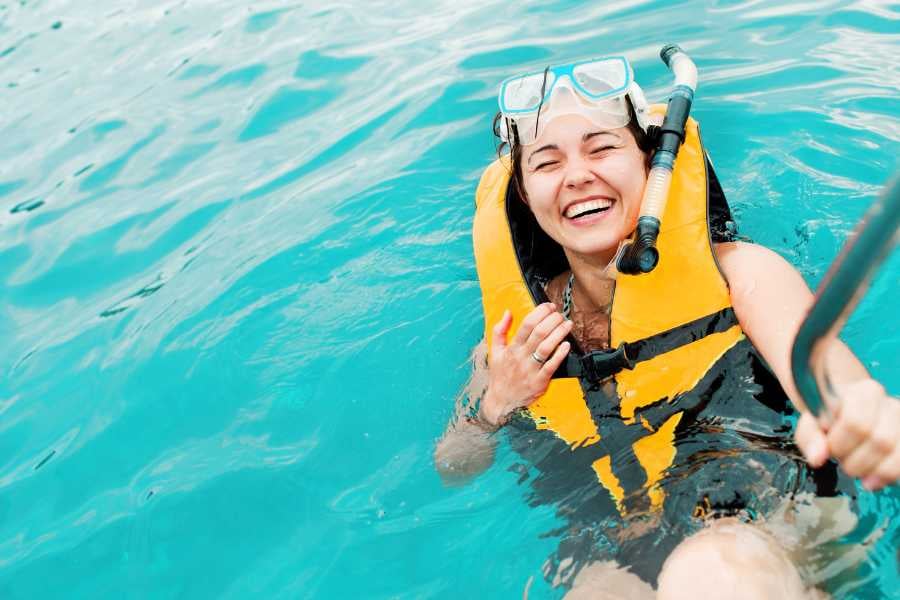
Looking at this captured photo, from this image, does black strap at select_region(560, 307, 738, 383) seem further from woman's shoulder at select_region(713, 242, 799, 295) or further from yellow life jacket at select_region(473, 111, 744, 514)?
woman's shoulder at select_region(713, 242, 799, 295)

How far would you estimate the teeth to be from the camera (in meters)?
2.89

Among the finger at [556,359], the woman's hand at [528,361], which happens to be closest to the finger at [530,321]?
the woman's hand at [528,361]

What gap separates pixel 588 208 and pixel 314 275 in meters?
2.43

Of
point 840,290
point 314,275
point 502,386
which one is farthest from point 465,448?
point 840,290

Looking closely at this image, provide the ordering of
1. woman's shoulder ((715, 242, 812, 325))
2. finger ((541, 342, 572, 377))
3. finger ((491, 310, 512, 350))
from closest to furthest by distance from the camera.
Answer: woman's shoulder ((715, 242, 812, 325)) → finger ((541, 342, 572, 377)) → finger ((491, 310, 512, 350))

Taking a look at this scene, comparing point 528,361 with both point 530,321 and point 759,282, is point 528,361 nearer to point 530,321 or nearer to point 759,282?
point 530,321

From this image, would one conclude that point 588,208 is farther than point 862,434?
Yes

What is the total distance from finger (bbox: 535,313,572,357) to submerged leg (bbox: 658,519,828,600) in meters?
0.92

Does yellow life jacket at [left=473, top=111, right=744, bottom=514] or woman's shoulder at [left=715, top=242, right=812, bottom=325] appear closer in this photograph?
woman's shoulder at [left=715, top=242, right=812, bottom=325]

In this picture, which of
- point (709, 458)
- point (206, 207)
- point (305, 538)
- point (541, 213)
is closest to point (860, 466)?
point (709, 458)

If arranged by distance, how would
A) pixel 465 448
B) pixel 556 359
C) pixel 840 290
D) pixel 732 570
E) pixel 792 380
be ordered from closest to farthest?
1. pixel 840 290
2. pixel 792 380
3. pixel 732 570
4. pixel 556 359
5. pixel 465 448

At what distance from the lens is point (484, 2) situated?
27.3 feet

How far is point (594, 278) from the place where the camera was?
10.8ft

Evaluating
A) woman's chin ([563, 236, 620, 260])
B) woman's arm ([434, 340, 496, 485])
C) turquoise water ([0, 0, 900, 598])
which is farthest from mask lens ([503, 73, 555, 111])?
turquoise water ([0, 0, 900, 598])
